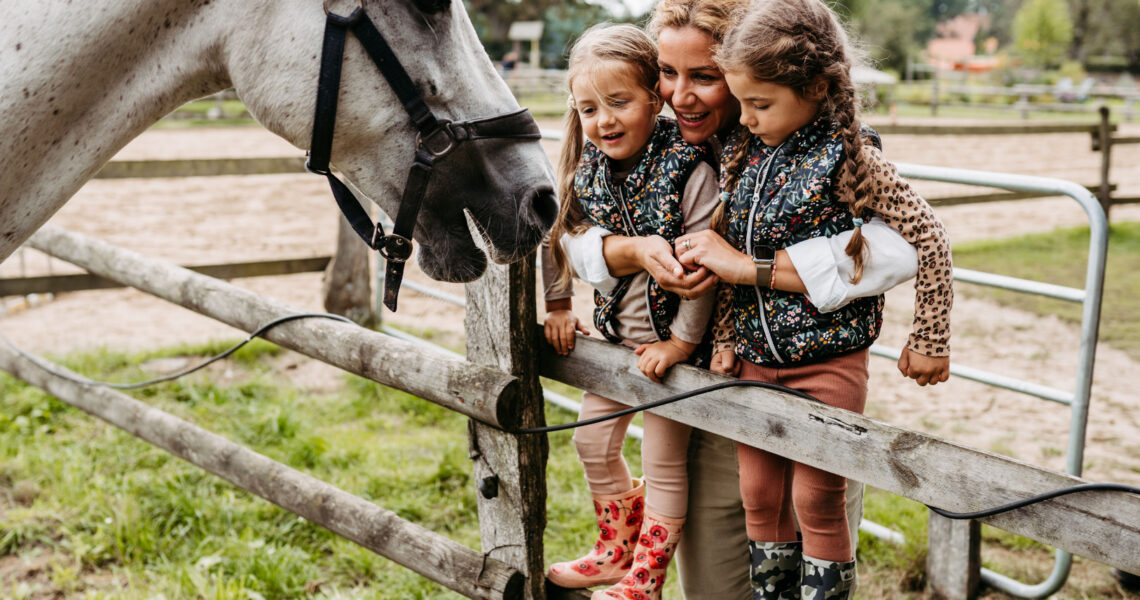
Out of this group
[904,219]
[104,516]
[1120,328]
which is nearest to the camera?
[904,219]

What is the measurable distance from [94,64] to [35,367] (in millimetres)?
2881

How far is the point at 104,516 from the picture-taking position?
324 cm

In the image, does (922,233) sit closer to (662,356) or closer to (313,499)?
(662,356)

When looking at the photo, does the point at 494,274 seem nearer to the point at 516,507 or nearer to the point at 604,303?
the point at 604,303

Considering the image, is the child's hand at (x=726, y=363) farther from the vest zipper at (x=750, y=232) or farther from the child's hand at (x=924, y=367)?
the child's hand at (x=924, y=367)

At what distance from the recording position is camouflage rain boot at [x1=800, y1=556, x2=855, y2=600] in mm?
1637

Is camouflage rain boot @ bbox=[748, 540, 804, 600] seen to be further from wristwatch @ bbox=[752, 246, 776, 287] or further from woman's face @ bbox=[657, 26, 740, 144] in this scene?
woman's face @ bbox=[657, 26, 740, 144]

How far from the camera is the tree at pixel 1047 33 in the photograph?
4716 centimetres

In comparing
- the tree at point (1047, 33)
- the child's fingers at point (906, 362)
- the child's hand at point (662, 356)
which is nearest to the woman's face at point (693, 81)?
the child's hand at point (662, 356)

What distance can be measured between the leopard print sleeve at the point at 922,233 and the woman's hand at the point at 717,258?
0.21 metres

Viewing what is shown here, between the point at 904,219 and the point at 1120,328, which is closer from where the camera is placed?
the point at 904,219

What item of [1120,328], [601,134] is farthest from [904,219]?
[1120,328]

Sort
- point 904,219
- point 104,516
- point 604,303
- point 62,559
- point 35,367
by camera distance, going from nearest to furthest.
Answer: point 904,219 < point 604,303 < point 62,559 < point 104,516 < point 35,367

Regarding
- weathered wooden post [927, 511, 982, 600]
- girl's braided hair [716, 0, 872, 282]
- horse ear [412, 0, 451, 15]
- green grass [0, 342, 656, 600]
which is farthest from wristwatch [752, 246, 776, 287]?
green grass [0, 342, 656, 600]
